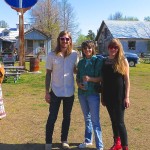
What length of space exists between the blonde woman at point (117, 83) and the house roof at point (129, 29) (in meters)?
46.3

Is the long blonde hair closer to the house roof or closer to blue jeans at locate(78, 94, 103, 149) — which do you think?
blue jeans at locate(78, 94, 103, 149)

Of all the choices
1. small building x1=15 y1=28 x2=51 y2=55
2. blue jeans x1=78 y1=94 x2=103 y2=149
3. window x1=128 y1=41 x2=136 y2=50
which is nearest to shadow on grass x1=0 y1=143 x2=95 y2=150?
blue jeans x1=78 y1=94 x2=103 y2=149

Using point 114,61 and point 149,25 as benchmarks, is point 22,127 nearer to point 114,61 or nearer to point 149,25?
point 114,61

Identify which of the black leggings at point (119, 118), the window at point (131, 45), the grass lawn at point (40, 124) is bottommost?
the grass lawn at point (40, 124)

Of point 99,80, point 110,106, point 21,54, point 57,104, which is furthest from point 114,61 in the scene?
point 21,54

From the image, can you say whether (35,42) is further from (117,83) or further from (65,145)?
(117,83)

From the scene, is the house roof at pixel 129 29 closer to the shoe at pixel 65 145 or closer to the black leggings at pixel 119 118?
the shoe at pixel 65 145

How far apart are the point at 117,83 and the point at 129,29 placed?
48604mm

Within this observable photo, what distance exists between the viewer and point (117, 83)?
15.6 feet

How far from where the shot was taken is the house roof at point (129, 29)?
2004 inches

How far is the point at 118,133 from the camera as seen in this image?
5.09 m

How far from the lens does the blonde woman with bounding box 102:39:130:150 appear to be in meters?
4.73

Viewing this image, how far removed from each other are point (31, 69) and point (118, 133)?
14.4m

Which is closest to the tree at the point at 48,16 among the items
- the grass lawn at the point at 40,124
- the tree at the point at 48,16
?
the tree at the point at 48,16
